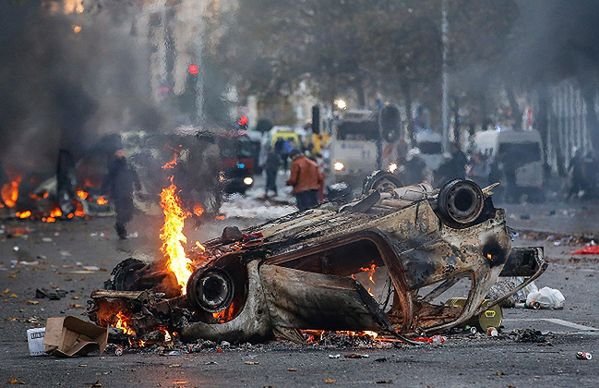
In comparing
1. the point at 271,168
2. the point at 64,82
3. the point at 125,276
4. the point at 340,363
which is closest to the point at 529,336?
the point at 340,363

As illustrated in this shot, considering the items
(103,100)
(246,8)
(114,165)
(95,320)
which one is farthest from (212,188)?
(246,8)

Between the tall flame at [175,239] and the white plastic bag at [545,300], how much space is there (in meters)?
3.50

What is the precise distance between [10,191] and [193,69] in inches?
278

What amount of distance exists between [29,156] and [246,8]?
663 inches

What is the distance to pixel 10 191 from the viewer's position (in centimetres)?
3562

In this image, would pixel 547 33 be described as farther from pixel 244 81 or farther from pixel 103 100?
pixel 244 81

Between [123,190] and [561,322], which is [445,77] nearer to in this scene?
[123,190]

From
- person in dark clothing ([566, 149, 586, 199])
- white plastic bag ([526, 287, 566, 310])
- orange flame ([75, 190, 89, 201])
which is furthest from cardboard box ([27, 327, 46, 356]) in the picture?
person in dark clothing ([566, 149, 586, 199])

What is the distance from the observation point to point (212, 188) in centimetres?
2098

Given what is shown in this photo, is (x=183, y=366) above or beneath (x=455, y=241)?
beneath

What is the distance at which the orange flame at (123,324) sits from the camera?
410 inches

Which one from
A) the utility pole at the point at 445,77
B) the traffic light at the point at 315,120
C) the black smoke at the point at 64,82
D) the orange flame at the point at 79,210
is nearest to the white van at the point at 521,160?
the utility pole at the point at 445,77

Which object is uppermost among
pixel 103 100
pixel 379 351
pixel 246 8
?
pixel 246 8

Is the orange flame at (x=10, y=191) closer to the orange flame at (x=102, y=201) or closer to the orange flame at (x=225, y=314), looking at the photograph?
the orange flame at (x=102, y=201)
